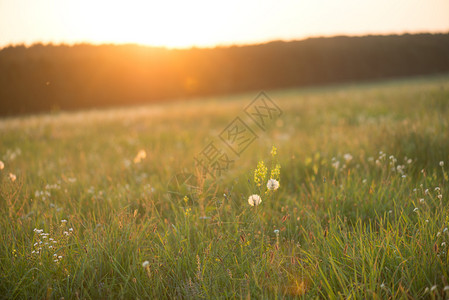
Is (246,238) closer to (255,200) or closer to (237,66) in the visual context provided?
(255,200)

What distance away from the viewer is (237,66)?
32844 millimetres

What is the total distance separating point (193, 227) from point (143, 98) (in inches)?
984

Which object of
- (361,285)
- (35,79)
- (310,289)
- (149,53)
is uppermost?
(149,53)

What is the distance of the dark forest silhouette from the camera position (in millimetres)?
19312

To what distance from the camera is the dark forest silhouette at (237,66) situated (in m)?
19.3

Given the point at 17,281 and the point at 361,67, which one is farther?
the point at 361,67

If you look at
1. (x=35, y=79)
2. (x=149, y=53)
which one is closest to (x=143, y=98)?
(x=149, y=53)

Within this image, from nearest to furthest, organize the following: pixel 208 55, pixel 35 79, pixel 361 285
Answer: pixel 361 285, pixel 35 79, pixel 208 55

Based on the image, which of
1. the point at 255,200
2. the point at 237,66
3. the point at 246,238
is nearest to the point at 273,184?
the point at 255,200

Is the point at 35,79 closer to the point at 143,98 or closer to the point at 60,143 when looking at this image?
the point at 60,143

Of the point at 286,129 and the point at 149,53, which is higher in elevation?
the point at 149,53

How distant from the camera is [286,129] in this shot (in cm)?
684

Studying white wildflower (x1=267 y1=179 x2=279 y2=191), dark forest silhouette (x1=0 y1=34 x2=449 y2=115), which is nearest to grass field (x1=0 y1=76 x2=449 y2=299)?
white wildflower (x1=267 y1=179 x2=279 y2=191)

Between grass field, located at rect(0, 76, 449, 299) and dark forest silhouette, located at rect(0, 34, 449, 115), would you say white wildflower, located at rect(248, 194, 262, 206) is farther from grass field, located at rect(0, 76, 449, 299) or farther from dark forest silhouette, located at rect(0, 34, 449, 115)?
dark forest silhouette, located at rect(0, 34, 449, 115)
